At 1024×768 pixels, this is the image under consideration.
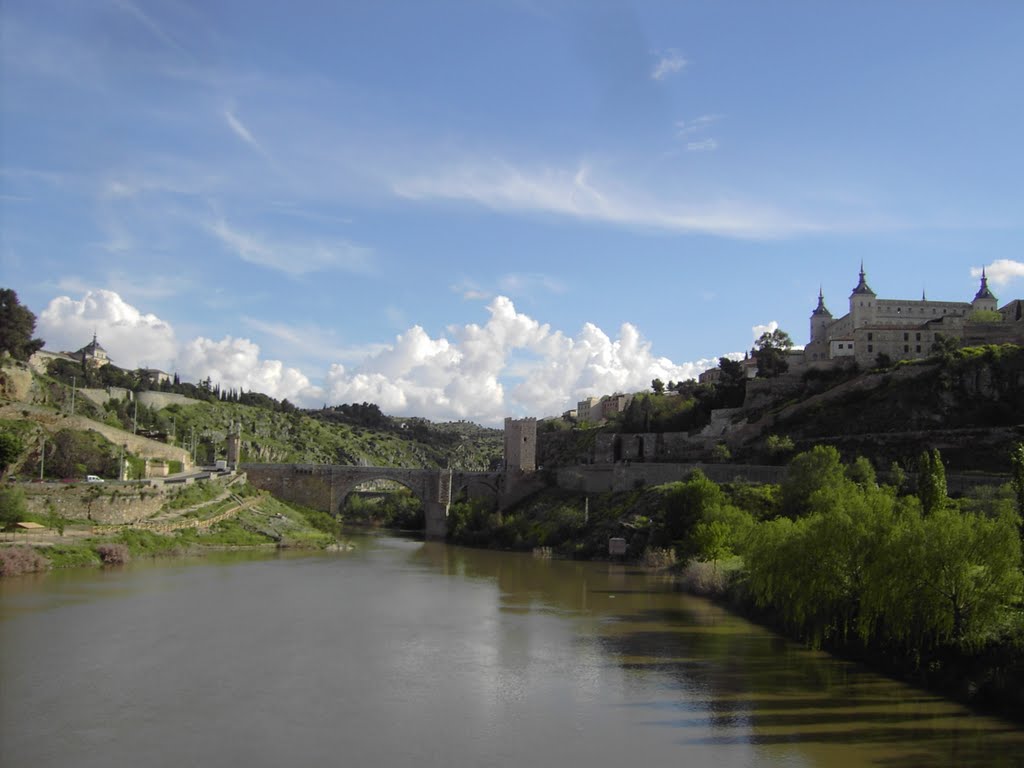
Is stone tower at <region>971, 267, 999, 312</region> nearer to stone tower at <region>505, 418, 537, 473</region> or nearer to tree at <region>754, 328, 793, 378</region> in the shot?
tree at <region>754, 328, 793, 378</region>

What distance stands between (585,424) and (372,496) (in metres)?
24.9

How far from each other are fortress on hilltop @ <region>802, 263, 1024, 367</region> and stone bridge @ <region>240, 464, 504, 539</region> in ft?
91.0

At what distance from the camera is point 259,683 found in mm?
20859

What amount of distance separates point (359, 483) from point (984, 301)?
174ft

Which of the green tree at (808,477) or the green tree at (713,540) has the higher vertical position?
the green tree at (808,477)

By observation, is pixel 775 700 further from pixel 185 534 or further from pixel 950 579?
pixel 185 534

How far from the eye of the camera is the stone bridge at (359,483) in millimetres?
69312

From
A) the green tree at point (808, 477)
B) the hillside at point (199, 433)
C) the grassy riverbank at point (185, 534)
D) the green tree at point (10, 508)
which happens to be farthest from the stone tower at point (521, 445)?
the green tree at point (10, 508)

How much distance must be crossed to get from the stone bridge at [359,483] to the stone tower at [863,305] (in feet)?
105

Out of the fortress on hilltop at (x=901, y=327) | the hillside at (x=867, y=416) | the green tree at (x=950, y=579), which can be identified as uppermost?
the fortress on hilltop at (x=901, y=327)

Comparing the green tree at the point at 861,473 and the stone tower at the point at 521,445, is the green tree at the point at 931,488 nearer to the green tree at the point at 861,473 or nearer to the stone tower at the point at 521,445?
the green tree at the point at 861,473

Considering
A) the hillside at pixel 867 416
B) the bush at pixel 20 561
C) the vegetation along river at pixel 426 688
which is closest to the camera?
the vegetation along river at pixel 426 688

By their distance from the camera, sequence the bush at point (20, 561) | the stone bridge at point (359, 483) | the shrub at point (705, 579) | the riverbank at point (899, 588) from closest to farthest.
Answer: the riverbank at point (899, 588), the bush at point (20, 561), the shrub at point (705, 579), the stone bridge at point (359, 483)

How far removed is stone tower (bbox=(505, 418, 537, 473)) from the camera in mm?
74250
